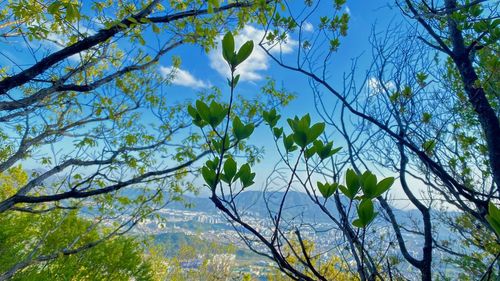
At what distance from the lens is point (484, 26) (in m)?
1.57

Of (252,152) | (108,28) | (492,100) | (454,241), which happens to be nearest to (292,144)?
(108,28)

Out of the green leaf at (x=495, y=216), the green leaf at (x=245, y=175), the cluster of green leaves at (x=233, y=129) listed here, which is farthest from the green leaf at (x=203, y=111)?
the green leaf at (x=495, y=216)

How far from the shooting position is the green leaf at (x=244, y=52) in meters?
0.63

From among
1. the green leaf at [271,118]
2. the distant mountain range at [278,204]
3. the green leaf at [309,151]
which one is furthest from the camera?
the distant mountain range at [278,204]

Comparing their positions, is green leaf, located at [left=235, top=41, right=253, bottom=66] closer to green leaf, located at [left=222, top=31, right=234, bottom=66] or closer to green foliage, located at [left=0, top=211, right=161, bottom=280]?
green leaf, located at [left=222, top=31, right=234, bottom=66]

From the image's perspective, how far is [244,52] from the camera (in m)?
0.63

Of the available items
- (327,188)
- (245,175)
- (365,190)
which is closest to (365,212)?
(365,190)

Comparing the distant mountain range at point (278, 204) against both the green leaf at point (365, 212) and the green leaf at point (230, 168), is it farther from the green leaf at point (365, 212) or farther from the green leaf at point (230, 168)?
the green leaf at point (365, 212)

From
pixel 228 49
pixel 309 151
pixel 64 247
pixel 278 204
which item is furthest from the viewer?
pixel 64 247

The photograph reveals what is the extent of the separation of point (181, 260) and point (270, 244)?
1598 centimetres

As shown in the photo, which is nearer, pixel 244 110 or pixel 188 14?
pixel 188 14

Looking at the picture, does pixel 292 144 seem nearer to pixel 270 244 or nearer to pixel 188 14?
pixel 270 244

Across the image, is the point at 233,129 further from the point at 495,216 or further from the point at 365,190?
the point at 495,216

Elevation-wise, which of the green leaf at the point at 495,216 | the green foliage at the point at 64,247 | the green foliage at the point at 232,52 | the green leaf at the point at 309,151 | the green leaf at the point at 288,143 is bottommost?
the green foliage at the point at 64,247
